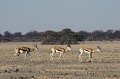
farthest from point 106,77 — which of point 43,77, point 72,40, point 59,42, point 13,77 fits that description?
point 72,40

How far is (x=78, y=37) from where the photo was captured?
91.4 m

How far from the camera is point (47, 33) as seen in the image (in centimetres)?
9119

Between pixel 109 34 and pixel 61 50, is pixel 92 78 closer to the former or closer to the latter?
pixel 61 50

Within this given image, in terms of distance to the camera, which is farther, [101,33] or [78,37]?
[101,33]

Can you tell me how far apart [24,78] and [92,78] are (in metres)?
2.83

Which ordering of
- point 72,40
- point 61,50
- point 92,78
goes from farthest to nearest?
point 72,40
point 61,50
point 92,78

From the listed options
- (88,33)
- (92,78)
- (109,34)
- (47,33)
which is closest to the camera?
(92,78)

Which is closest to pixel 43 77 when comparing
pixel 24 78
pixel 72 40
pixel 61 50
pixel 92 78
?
pixel 24 78

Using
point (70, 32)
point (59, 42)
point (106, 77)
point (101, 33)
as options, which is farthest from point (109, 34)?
point (106, 77)

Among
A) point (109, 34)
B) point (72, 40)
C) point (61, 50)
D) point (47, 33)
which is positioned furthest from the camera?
point (109, 34)

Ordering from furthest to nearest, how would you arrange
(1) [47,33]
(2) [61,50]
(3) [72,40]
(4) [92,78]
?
Result: 1. (1) [47,33]
2. (3) [72,40]
3. (2) [61,50]
4. (4) [92,78]

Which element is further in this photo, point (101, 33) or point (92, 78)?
Result: point (101, 33)

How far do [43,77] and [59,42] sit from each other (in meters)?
61.2

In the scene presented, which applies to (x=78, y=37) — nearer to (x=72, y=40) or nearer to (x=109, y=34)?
(x=72, y=40)
